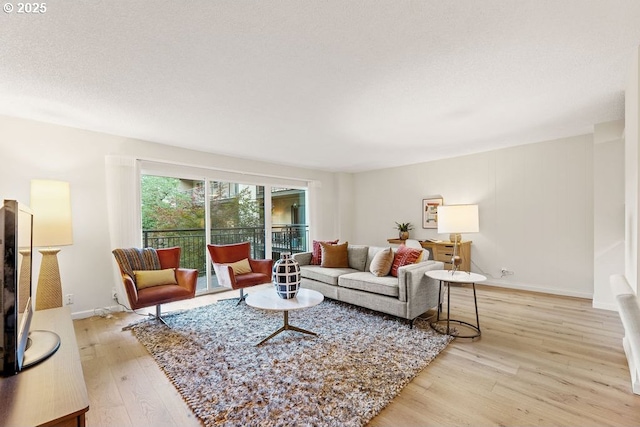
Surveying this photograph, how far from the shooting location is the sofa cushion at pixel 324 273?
12.3 feet

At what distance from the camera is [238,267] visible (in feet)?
13.0

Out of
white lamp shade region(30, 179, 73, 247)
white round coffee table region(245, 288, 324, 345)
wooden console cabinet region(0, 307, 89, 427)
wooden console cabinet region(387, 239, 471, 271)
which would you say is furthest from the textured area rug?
wooden console cabinet region(387, 239, 471, 271)

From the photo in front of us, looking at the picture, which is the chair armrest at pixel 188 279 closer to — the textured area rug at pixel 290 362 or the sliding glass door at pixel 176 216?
the textured area rug at pixel 290 362

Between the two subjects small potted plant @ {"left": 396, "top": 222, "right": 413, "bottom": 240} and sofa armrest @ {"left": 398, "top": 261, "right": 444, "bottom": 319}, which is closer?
sofa armrest @ {"left": 398, "top": 261, "right": 444, "bottom": 319}

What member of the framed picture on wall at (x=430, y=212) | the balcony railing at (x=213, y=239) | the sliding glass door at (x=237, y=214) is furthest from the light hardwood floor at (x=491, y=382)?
the framed picture on wall at (x=430, y=212)

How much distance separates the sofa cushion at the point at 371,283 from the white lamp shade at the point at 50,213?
302 centimetres

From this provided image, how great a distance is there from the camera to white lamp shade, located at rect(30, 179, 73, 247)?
8.87ft

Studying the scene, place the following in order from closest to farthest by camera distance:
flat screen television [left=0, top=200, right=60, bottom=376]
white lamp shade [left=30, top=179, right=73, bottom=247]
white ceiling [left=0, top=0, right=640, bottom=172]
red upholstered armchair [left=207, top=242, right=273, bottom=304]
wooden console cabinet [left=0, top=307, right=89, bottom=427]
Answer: wooden console cabinet [left=0, top=307, right=89, bottom=427], flat screen television [left=0, top=200, right=60, bottom=376], white ceiling [left=0, top=0, right=640, bottom=172], white lamp shade [left=30, top=179, right=73, bottom=247], red upholstered armchair [left=207, top=242, right=273, bottom=304]

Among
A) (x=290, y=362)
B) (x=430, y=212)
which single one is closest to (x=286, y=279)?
(x=290, y=362)

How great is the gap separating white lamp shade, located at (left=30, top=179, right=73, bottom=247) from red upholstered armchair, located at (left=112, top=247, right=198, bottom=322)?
1.67 feet

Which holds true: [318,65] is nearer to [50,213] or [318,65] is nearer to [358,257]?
[358,257]

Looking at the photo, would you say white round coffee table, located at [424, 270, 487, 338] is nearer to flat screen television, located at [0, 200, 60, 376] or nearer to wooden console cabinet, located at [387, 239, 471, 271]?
wooden console cabinet, located at [387, 239, 471, 271]

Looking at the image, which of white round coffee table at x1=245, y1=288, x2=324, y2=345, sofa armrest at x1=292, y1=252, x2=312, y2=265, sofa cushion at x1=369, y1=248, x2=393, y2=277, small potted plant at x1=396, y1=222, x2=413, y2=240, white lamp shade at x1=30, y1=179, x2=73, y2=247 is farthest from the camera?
small potted plant at x1=396, y1=222, x2=413, y2=240

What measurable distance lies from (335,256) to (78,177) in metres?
3.42
